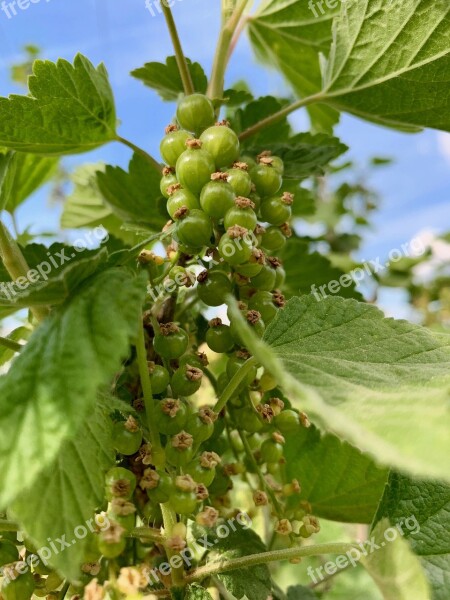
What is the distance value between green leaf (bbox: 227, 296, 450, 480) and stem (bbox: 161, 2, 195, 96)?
359 millimetres

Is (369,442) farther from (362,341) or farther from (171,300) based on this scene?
(171,300)

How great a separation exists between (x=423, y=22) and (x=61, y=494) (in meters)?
0.63

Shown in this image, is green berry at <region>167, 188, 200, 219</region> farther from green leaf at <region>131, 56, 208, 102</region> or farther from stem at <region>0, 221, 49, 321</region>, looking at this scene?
green leaf at <region>131, 56, 208, 102</region>

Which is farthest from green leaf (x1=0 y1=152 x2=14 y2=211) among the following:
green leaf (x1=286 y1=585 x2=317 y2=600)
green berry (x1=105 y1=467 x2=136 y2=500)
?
green leaf (x1=286 y1=585 x2=317 y2=600)

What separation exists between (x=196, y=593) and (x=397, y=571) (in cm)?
21

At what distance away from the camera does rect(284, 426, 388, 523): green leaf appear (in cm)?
81

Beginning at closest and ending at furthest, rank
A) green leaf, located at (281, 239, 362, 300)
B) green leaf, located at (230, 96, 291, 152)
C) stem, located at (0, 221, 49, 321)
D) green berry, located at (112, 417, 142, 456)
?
green berry, located at (112, 417, 142, 456) < stem, located at (0, 221, 49, 321) < green leaf, located at (230, 96, 291, 152) < green leaf, located at (281, 239, 362, 300)

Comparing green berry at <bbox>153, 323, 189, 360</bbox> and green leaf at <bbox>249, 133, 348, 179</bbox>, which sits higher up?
green leaf at <bbox>249, 133, 348, 179</bbox>

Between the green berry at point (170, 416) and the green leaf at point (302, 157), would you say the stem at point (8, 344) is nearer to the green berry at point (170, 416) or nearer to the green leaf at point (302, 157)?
the green berry at point (170, 416)

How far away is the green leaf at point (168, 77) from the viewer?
834mm

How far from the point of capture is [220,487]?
695mm

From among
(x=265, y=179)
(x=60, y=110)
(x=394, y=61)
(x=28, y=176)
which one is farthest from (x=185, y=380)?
(x=28, y=176)

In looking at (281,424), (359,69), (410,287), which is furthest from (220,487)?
(410,287)

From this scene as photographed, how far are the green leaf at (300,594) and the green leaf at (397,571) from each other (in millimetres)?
362
